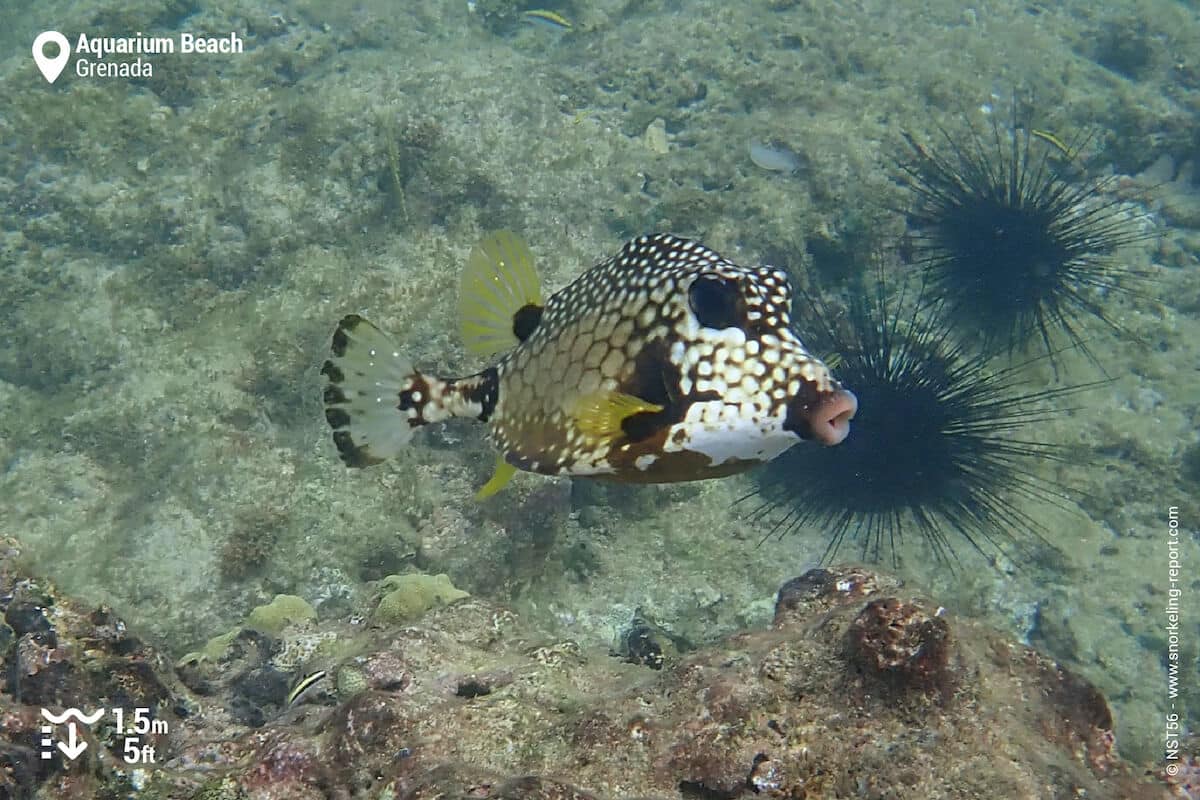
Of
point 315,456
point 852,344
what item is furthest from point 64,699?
point 852,344

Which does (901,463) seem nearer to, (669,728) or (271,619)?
(669,728)

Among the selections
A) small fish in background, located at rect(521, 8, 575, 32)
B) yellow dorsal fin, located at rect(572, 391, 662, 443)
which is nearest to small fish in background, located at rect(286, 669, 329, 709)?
yellow dorsal fin, located at rect(572, 391, 662, 443)

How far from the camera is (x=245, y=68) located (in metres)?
8.99

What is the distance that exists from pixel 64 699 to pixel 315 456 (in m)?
2.54

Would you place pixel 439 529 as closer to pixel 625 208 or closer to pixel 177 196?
pixel 625 208

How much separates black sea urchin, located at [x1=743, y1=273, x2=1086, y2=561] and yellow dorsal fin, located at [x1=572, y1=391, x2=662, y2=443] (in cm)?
358

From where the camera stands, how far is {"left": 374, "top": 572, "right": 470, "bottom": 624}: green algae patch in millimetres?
3947

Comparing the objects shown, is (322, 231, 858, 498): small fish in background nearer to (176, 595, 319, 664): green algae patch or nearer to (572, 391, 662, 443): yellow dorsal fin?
(572, 391, 662, 443): yellow dorsal fin

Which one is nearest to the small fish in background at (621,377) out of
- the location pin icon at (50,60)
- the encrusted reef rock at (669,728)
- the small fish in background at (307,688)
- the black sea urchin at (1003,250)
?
the encrusted reef rock at (669,728)

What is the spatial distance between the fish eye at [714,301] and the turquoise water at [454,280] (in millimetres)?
2532

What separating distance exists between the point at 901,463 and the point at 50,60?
9451mm

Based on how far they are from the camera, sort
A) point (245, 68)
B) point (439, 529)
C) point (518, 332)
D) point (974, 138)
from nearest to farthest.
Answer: point (518, 332), point (439, 529), point (974, 138), point (245, 68)

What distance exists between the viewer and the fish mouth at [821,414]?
1.98 metres

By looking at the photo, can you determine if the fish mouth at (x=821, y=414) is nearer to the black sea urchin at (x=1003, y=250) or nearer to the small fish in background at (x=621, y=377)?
the small fish in background at (x=621, y=377)
